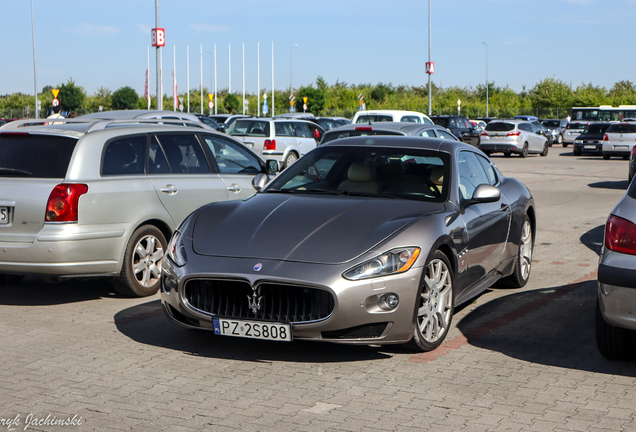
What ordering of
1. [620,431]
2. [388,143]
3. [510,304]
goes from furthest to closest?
[510,304] < [388,143] < [620,431]

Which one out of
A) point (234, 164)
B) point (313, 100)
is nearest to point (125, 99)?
point (313, 100)

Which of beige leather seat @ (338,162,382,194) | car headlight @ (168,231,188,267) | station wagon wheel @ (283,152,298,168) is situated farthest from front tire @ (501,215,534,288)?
station wagon wheel @ (283,152,298,168)

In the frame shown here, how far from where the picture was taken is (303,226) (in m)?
5.21

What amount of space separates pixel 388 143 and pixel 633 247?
231 centimetres

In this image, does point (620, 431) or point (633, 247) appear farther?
point (633, 247)

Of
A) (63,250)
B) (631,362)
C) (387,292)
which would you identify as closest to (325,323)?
(387,292)

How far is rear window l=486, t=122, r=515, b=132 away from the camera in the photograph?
34750 mm

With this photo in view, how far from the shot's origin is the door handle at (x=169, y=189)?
7.43 m

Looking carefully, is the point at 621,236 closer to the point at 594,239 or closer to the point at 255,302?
the point at 255,302

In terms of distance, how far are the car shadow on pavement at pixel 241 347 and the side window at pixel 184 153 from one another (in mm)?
2184

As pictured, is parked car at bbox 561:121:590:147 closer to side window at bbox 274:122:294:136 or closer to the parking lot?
side window at bbox 274:122:294:136

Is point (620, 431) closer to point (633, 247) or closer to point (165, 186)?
point (633, 247)

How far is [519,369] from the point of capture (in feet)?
16.3

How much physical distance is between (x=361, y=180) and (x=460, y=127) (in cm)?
3286
